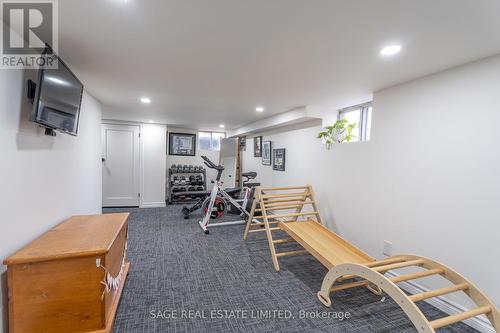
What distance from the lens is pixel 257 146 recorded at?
5586 mm

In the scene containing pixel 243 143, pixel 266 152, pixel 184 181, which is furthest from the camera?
pixel 243 143

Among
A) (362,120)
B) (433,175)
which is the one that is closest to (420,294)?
(433,175)

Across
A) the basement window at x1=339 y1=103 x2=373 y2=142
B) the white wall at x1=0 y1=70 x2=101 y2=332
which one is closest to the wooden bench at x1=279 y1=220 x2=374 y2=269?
the basement window at x1=339 y1=103 x2=373 y2=142

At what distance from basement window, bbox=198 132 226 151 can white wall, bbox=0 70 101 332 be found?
4592mm

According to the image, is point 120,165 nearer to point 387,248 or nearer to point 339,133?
point 339,133

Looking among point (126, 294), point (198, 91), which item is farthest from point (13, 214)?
point (198, 91)

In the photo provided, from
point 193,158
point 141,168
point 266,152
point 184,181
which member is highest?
point 266,152

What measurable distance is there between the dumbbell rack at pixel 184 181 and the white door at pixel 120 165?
91cm

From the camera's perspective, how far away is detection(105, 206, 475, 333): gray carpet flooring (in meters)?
1.75

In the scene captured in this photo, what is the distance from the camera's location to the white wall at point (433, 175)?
1.73 m

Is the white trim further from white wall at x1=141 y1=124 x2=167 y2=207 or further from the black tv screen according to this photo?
the black tv screen

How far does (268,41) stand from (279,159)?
3214mm

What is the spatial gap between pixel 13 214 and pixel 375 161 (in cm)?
330

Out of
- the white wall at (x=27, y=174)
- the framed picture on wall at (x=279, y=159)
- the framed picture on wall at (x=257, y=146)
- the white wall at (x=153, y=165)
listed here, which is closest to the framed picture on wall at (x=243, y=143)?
the framed picture on wall at (x=257, y=146)
